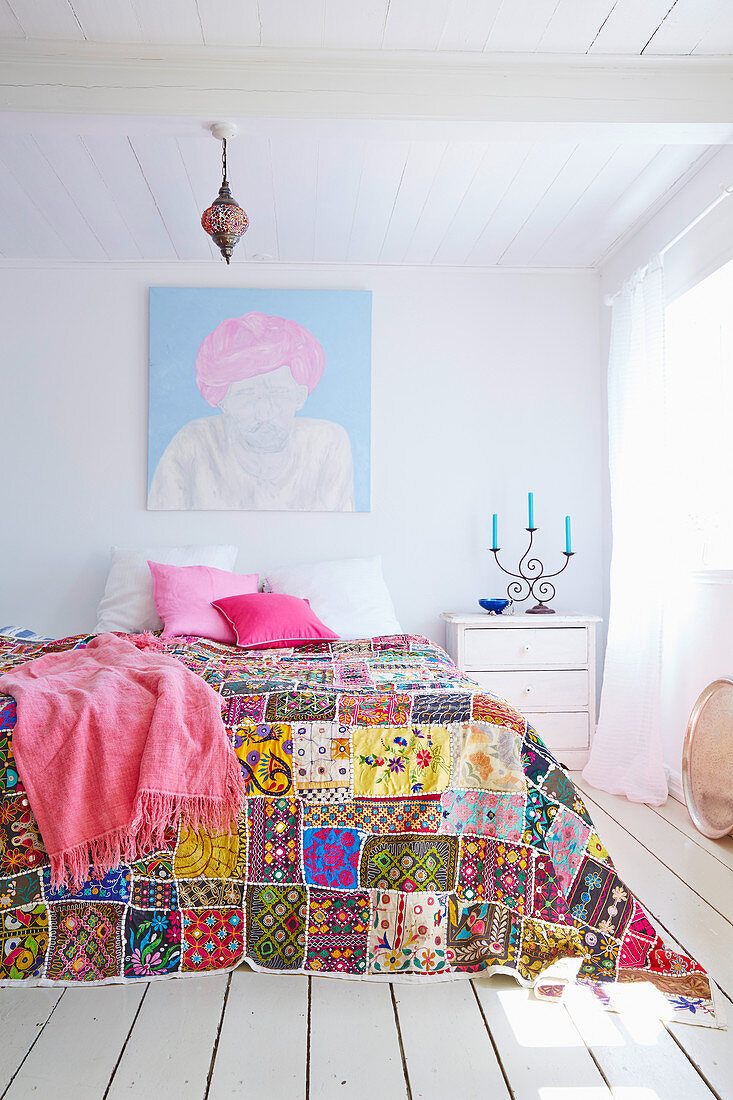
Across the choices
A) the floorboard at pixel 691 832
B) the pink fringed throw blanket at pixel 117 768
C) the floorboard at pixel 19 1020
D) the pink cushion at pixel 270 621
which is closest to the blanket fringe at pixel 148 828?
the pink fringed throw blanket at pixel 117 768

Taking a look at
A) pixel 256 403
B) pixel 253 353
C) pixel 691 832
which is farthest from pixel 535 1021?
pixel 253 353

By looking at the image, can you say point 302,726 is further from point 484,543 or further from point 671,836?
point 484,543

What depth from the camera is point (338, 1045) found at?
5.05ft

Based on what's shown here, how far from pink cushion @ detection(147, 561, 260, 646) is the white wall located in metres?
0.45

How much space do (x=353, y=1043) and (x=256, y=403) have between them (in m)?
2.90

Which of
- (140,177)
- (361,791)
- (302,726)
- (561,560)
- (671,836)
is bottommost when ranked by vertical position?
(671,836)

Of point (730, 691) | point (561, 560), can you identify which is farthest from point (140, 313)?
point (730, 691)

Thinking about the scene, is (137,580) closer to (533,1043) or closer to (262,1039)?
(262,1039)

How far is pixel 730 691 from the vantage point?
2709 mm

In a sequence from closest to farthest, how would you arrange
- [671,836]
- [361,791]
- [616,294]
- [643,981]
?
[643,981], [361,791], [671,836], [616,294]

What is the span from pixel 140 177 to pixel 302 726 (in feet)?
7.58

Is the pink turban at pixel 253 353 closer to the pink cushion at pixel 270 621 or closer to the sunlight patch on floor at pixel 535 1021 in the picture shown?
the pink cushion at pixel 270 621

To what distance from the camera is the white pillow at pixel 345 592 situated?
3.44 meters

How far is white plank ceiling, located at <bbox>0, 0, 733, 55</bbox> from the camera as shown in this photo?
7.24ft
